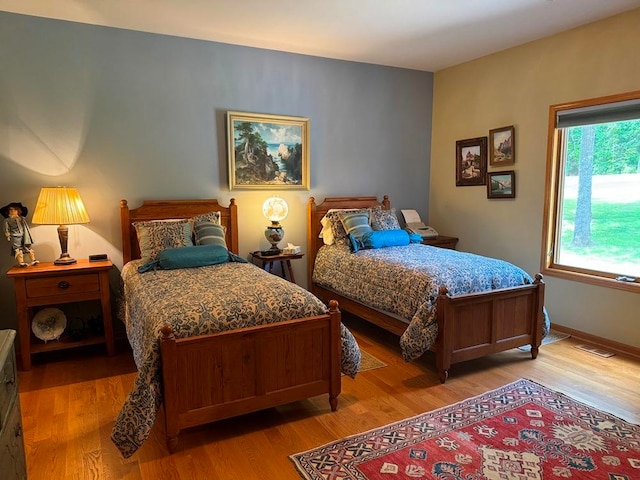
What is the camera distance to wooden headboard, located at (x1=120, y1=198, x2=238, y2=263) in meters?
3.74

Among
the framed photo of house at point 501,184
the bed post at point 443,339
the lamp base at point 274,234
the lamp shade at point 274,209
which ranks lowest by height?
the bed post at point 443,339

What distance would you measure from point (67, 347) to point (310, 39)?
3.31m

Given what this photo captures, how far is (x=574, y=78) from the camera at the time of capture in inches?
147

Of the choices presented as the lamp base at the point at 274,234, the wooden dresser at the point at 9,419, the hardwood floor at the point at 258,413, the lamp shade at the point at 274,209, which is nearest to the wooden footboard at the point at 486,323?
the hardwood floor at the point at 258,413

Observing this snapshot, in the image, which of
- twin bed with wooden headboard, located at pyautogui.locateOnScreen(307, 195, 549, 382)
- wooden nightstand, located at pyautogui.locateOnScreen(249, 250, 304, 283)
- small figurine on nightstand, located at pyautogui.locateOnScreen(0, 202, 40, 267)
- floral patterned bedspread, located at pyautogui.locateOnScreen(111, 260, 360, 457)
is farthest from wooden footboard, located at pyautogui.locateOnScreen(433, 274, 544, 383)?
small figurine on nightstand, located at pyautogui.locateOnScreen(0, 202, 40, 267)

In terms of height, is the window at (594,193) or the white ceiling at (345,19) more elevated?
the white ceiling at (345,19)

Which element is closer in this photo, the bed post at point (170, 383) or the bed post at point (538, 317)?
the bed post at point (170, 383)

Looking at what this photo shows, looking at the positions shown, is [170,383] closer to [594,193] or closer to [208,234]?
[208,234]

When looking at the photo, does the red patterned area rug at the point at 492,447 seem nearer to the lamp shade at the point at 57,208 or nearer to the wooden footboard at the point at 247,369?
the wooden footboard at the point at 247,369

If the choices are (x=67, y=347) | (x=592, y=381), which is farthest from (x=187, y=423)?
(x=592, y=381)

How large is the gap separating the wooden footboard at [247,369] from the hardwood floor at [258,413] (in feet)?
0.51

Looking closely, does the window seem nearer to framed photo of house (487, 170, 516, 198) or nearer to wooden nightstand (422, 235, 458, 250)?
framed photo of house (487, 170, 516, 198)

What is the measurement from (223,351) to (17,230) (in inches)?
83.7

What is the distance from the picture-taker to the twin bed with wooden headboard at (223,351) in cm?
214
